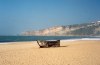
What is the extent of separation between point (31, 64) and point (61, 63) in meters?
1.79

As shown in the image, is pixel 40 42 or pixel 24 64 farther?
pixel 40 42

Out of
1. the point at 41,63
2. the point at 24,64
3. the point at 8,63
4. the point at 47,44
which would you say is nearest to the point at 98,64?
the point at 41,63

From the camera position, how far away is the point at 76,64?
12875 mm

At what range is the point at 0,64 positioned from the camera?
12.9m

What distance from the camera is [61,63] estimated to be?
519 inches

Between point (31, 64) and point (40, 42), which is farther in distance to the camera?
point (40, 42)

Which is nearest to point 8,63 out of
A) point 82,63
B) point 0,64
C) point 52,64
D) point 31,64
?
point 0,64

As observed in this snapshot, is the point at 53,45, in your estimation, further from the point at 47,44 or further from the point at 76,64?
the point at 76,64

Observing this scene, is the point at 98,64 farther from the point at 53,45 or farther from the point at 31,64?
the point at 53,45

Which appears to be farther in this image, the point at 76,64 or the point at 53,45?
the point at 53,45

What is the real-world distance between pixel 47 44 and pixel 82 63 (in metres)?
13.4

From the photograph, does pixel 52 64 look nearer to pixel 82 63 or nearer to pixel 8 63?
pixel 82 63

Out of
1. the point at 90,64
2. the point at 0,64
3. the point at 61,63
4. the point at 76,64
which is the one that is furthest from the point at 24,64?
the point at 90,64

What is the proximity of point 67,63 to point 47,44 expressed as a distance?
13.3m
